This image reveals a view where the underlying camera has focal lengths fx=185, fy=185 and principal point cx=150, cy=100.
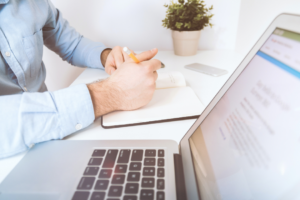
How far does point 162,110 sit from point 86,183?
241 millimetres

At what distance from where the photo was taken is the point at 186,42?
0.90 m

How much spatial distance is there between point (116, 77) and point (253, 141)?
0.35m

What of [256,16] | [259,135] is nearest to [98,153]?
[259,135]

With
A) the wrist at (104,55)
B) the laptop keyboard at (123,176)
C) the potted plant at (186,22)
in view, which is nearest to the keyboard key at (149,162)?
the laptop keyboard at (123,176)

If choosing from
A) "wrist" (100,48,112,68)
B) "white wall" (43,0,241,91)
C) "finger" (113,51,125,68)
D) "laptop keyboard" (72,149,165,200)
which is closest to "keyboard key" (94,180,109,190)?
"laptop keyboard" (72,149,165,200)

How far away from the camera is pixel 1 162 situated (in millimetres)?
337

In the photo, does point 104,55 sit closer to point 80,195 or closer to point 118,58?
point 118,58

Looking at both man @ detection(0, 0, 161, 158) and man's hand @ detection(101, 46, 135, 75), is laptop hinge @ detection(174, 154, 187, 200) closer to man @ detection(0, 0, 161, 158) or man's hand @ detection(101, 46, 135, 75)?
man @ detection(0, 0, 161, 158)

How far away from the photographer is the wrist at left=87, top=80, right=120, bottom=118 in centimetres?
44

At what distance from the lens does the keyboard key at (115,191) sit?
0.25 metres

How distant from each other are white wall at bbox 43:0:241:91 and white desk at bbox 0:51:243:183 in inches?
7.7

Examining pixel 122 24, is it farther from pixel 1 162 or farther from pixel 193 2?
pixel 1 162

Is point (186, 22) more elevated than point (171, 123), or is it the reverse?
point (186, 22)

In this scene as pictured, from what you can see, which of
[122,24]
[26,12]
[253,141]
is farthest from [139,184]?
[122,24]
